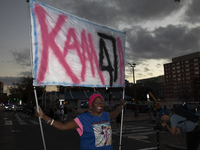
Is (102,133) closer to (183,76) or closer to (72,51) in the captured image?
(72,51)

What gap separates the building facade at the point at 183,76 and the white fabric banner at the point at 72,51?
4119 inches

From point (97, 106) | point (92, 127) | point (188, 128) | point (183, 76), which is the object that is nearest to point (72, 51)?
point (97, 106)

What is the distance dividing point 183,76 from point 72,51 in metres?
121

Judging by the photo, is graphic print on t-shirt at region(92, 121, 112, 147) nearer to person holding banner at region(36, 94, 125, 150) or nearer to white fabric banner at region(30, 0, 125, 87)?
person holding banner at region(36, 94, 125, 150)

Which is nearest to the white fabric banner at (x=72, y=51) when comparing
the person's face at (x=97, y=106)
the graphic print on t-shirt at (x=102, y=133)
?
the person's face at (x=97, y=106)

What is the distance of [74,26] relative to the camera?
13.5 feet

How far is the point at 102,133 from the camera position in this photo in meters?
2.88

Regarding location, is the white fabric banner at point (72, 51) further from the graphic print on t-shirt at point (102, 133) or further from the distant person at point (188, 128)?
the distant person at point (188, 128)

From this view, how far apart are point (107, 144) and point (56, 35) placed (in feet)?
7.77

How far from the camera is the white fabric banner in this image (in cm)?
350

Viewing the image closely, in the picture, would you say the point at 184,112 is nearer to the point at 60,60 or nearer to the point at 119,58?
the point at 119,58

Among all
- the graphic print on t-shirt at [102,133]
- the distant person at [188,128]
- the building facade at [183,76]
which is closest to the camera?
the graphic print on t-shirt at [102,133]

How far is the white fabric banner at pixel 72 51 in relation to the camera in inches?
138

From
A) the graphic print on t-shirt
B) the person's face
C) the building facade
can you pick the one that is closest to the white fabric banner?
the person's face
